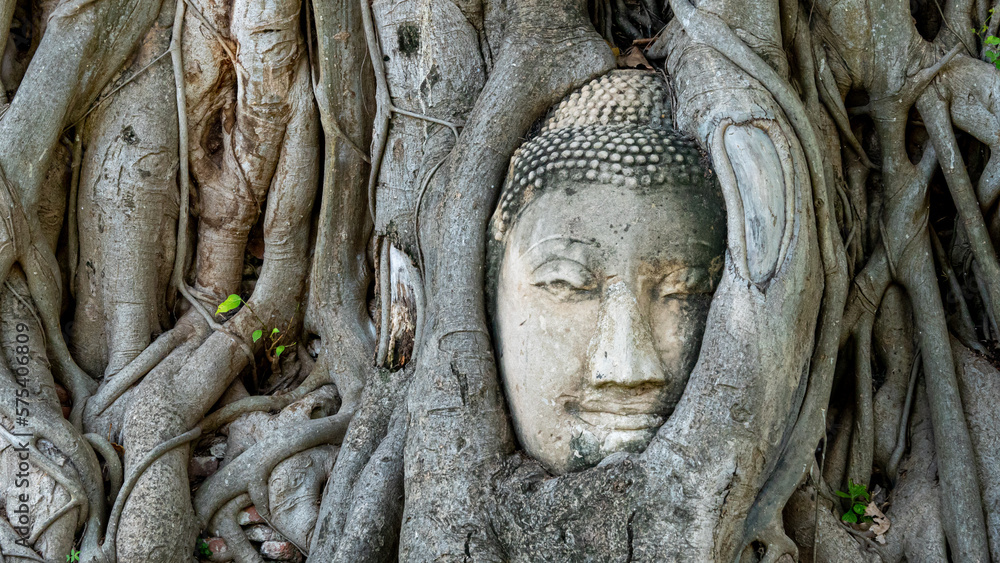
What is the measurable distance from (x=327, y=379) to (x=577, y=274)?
5.09 feet

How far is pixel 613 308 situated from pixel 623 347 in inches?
4.2

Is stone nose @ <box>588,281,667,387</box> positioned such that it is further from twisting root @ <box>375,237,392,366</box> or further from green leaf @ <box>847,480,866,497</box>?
twisting root @ <box>375,237,392,366</box>

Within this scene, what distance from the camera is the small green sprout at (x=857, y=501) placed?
249 cm

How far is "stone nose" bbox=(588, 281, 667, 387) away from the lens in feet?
6.86

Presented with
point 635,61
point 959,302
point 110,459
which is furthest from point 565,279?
point 110,459

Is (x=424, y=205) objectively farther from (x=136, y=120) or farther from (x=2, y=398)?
(x=2, y=398)

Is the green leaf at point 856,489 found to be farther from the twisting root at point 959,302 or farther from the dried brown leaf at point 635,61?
the dried brown leaf at point 635,61

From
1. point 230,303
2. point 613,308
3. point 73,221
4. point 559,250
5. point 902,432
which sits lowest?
point 902,432

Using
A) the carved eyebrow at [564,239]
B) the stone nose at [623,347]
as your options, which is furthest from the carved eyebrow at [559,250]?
the stone nose at [623,347]

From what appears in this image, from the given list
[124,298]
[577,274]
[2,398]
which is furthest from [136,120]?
[577,274]

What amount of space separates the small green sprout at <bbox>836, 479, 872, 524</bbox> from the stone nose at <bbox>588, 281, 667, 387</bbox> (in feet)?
2.76

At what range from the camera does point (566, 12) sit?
279 cm

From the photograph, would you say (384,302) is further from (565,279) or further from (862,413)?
(862,413)

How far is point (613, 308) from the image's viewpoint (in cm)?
214
